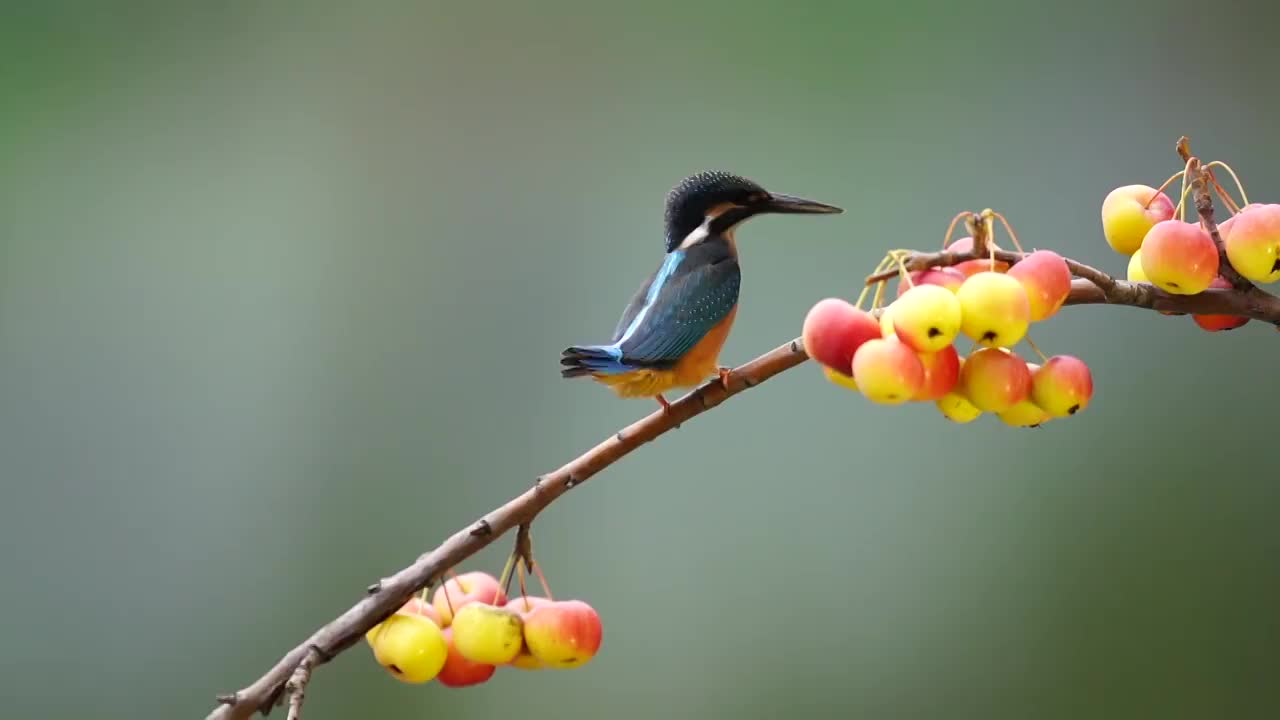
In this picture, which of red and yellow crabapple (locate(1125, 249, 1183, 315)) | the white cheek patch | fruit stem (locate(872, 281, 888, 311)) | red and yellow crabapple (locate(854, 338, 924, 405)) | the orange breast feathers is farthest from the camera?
the white cheek patch

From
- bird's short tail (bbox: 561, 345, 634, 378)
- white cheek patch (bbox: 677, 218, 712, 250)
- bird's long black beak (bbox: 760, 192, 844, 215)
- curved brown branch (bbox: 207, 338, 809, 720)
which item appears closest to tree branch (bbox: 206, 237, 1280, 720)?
curved brown branch (bbox: 207, 338, 809, 720)

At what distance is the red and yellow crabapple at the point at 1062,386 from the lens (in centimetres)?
75

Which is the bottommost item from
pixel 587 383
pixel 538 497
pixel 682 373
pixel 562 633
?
pixel 562 633

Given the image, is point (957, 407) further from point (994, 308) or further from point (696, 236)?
point (696, 236)

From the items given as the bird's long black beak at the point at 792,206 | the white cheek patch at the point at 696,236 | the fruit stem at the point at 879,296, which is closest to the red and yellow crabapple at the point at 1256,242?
the fruit stem at the point at 879,296

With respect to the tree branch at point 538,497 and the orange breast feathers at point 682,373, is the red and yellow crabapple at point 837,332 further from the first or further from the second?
the orange breast feathers at point 682,373

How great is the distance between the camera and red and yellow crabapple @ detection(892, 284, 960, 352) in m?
0.66

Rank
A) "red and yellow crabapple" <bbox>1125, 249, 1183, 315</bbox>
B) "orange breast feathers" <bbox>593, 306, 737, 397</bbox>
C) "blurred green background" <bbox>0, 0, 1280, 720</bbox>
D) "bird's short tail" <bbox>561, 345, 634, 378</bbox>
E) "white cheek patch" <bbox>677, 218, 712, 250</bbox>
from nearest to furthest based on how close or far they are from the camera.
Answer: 1. "red and yellow crabapple" <bbox>1125, 249, 1183, 315</bbox>
2. "bird's short tail" <bbox>561, 345, 634, 378</bbox>
3. "orange breast feathers" <bbox>593, 306, 737, 397</bbox>
4. "white cheek patch" <bbox>677, 218, 712, 250</bbox>
5. "blurred green background" <bbox>0, 0, 1280, 720</bbox>

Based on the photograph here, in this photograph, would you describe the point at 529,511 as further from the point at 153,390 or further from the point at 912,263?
the point at 153,390

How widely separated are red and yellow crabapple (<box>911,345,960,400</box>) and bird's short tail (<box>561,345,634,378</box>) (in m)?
0.42

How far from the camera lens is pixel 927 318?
662mm

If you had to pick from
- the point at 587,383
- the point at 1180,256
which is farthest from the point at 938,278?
the point at 587,383

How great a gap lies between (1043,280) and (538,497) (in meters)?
0.42

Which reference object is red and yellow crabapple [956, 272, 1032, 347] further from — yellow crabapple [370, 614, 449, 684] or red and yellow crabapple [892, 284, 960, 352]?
yellow crabapple [370, 614, 449, 684]
